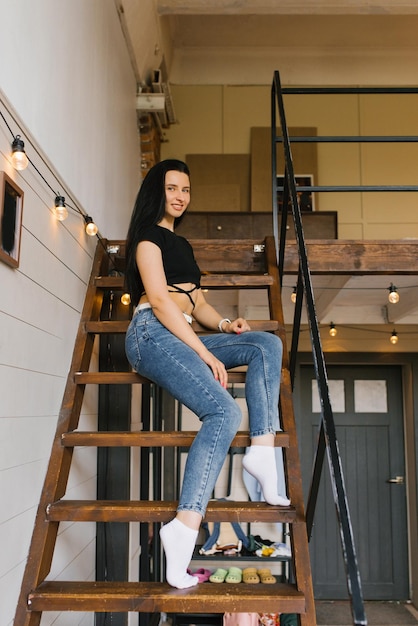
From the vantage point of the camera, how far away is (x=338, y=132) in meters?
6.29

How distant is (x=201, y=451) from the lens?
1729 millimetres

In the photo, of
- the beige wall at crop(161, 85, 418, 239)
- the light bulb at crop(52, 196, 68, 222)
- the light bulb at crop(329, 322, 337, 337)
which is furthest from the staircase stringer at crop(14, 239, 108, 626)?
the beige wall at crop(161, 85, 418, 239)

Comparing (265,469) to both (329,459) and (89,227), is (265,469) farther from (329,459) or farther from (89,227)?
(89,227)

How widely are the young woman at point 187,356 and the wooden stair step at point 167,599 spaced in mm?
56

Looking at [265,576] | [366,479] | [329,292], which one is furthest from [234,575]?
[329,292]

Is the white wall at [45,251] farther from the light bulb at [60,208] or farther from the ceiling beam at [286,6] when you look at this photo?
the ceiling beam at [286,6]

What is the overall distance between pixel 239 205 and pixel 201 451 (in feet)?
15.4

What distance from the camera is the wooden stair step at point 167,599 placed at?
1.58 metres

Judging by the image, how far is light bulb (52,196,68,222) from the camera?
2209 millimetres

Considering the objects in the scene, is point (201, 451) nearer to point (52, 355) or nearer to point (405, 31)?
point (52, 355)

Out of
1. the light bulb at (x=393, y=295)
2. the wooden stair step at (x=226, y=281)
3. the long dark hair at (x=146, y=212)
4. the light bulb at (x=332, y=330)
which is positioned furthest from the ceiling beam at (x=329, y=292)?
the long dark hair at (x=146, y=212)

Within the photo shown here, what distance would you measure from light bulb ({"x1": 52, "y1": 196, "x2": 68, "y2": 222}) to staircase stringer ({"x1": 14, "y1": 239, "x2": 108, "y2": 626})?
1.65 feet

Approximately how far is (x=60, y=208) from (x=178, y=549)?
1.22 metres

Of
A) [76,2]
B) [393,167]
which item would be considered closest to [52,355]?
[76,2]
